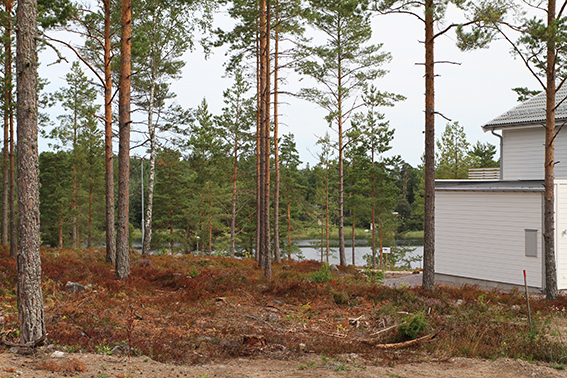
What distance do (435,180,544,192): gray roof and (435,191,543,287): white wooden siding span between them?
0.19 metres

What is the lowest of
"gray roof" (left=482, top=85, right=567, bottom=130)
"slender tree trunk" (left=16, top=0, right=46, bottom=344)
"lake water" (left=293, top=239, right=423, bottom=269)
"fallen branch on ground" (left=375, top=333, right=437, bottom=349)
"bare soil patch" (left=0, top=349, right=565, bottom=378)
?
"lake water" (left=293, top=239, right=423, bottom=269)

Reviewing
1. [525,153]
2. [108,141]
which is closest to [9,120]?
[108,141]

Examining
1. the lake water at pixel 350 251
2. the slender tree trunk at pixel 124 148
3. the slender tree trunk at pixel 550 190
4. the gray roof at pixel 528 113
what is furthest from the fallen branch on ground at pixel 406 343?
the lake water at pixel 350 251

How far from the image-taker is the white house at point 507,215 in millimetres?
14916

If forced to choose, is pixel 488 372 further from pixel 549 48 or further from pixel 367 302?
pixel 549 48

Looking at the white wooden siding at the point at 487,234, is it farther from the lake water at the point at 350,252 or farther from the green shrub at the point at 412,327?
the lake water at the point at 350,252

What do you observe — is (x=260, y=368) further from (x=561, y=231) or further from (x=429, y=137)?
(x=561, y=231)

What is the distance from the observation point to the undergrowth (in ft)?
24.2

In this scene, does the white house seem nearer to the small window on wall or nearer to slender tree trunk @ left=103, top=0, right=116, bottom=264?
the small window on wall

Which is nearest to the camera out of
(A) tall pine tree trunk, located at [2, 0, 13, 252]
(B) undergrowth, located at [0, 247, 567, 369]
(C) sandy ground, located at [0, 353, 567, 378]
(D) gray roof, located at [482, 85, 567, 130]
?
(C) sandy ground, located at [0, 353, 567, 378]

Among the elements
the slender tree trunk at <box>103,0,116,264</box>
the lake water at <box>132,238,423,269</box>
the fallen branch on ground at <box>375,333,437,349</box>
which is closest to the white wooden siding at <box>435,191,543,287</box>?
the fallen branch on ground at <box>375,333,437,349</box>

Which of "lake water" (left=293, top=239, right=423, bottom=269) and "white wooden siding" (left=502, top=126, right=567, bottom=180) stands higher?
"white wooden siding" (left=502, top=126, right=567, bottom=180)

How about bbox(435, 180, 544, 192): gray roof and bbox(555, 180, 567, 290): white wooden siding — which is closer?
bbox(555, 180, 567, 290): white wooden siding

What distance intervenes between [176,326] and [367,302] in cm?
518
